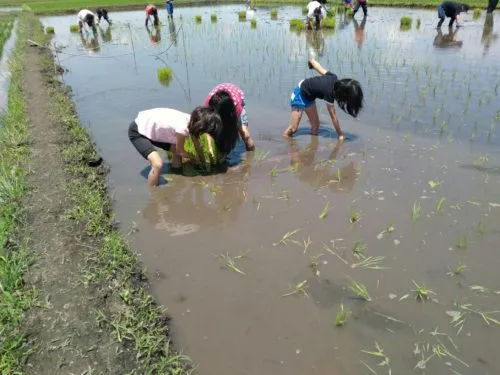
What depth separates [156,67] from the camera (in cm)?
799

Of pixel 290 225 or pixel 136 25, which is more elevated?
pixel 136 25

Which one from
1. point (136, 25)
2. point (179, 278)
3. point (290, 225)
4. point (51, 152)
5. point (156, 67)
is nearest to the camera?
point (179, 278)

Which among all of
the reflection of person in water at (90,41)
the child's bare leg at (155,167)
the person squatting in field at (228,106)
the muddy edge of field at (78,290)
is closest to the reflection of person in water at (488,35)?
the person squatting in field at (228,106)

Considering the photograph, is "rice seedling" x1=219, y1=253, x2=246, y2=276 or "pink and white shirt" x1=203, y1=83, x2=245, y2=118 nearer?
"rice seedling" x1=219, y1=253, x2=246, y2=276

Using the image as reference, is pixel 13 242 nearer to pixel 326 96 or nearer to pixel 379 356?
pixel 379 356

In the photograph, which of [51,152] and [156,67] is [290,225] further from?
[156,67]

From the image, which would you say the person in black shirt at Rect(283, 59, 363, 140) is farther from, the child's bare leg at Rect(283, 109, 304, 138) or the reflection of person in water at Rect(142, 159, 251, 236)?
the reflection of person in water at Rect(142, 159, 251, 236)

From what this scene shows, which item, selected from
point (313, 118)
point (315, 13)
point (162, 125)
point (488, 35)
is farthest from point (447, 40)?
point (162, 125)

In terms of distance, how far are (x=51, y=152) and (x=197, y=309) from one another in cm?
274

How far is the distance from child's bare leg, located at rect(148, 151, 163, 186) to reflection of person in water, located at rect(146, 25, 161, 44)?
29.9ft

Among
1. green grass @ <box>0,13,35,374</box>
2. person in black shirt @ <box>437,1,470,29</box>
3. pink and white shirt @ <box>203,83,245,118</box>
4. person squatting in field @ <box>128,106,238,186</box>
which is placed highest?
person in black shirt @ <box>437,1,470,29</box>

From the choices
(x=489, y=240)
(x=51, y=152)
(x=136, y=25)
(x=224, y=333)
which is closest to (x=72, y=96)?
(x=51, y=152)

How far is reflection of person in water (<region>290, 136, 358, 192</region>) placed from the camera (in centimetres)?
339

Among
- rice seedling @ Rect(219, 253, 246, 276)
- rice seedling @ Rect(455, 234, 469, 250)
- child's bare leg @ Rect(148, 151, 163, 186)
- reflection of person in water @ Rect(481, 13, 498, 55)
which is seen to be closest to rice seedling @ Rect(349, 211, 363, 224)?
rice seedling @ Rect(455, 234, 469, 250)
